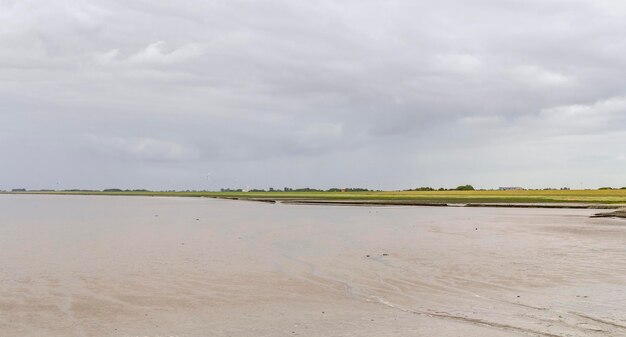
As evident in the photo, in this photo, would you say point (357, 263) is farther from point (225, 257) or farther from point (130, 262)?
point (130, 262)

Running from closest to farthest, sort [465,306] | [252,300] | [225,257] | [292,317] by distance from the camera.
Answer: [292,317]
[465,306]
[252,300]
[225,257]

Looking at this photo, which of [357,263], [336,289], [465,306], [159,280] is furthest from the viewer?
[357,263]

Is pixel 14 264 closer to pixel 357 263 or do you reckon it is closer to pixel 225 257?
pixel 225 257

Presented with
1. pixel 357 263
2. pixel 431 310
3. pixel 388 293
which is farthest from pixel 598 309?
pixel 357 263

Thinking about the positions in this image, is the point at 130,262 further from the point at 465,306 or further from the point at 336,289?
the point at 465,306

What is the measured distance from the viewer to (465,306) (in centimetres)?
1429

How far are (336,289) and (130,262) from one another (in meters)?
11.1

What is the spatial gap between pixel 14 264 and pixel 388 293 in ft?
55.2

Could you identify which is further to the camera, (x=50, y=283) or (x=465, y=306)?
(x=50, y=283)

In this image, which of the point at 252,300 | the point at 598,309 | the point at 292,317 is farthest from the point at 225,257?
the point at 598,309

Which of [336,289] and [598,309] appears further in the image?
[336,289]

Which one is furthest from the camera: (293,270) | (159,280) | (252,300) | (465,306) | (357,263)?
(357,263)

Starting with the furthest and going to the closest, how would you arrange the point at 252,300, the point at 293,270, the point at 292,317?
the point at 293,270 < the point at 252,300 < the point at 292,317

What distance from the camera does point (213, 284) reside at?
18.2m
